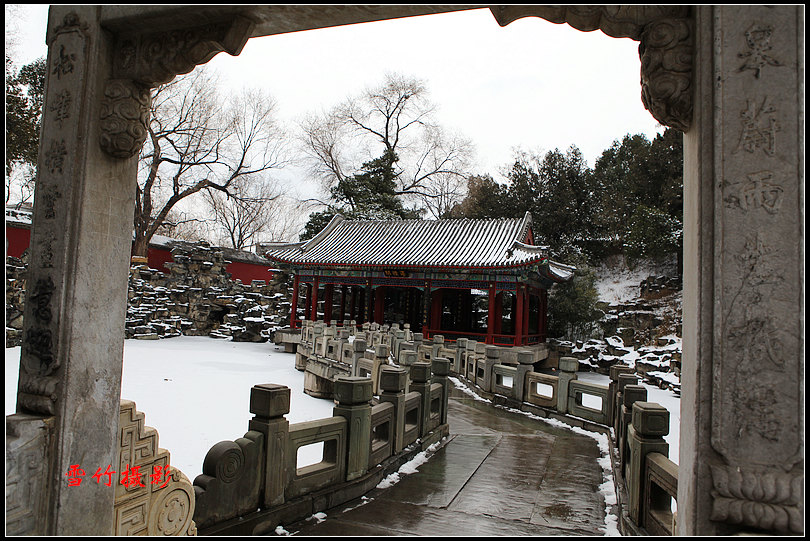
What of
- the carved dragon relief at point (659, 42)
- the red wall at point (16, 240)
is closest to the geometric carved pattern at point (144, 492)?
the carved dragon relief at point (659, 42)

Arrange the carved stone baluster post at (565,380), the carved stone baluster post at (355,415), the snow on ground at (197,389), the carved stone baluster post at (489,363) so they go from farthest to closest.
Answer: the carved stone baluster post at (489,363), the carved stone baluster post at (565,380), the snow on ground at (197,389), the carved stone baluster post at (355,415)

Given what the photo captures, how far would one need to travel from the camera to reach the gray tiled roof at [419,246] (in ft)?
54.5

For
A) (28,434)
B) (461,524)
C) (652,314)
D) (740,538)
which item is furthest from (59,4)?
(652,314)

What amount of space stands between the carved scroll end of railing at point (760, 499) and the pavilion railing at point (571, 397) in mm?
1319

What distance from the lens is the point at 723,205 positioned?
69.9 inches

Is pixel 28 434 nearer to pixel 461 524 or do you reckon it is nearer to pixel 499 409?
pixel 461 524

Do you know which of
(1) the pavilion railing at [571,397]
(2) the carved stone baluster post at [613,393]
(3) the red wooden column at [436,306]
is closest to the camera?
(1) the pavilion railing at [571,397]

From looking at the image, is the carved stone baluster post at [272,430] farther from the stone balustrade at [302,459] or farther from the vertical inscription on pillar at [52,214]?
the vertical inscription on pillar at [52,214]

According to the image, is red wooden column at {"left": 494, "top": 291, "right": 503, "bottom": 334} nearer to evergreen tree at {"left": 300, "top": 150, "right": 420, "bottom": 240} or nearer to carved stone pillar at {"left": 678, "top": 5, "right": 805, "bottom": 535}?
evergreen tree at {"left": 300, "top": 150, "right": 420, "bottom": 240}

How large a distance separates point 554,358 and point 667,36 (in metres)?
17.4

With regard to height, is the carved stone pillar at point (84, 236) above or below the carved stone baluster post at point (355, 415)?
above

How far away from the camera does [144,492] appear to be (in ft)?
8.53

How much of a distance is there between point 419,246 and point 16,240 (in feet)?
49.7

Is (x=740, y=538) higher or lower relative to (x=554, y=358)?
higher
